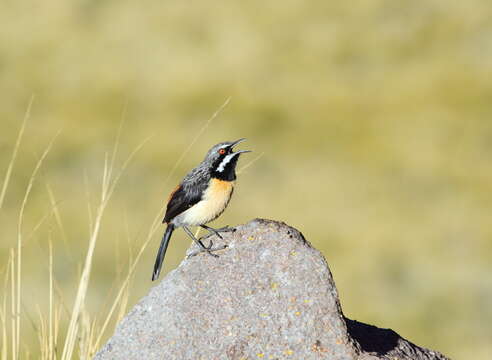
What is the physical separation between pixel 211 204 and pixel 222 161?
35cm

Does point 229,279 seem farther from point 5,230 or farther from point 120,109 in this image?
point 120,109

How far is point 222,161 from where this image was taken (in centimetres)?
624

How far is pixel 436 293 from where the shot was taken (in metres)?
23.9

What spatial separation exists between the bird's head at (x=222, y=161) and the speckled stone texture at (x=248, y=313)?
31.4 inches

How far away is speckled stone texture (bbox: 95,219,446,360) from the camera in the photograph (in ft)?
16.8

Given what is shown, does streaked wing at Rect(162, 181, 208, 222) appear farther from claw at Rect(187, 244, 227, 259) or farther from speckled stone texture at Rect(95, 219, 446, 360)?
speckled stone texture at Rect(95, 219, 446, 360)

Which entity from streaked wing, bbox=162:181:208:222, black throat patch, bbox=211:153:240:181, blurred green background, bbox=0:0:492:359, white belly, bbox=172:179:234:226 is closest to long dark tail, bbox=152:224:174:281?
streaked wing, bbox=162:181:208:222

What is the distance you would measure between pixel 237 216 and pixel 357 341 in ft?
63.6

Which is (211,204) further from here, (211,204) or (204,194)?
(204,194)

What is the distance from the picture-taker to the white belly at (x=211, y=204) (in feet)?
19.9

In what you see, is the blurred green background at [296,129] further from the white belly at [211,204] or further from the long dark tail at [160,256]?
the white belly at [211,204]

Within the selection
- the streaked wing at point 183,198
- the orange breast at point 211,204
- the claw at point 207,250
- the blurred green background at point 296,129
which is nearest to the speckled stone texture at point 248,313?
the claw at point 207,250

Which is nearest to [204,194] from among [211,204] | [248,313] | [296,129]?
[211,204]

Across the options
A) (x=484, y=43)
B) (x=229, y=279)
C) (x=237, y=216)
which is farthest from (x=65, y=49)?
(x=229, y=279)
